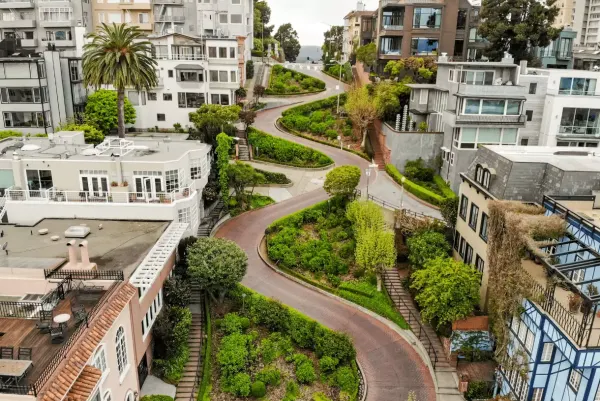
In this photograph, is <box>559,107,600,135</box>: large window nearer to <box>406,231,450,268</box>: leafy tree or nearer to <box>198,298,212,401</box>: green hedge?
<box>406,231,450,268</box>: leafy tree

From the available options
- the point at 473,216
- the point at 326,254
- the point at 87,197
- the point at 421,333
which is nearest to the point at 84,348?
the point at 87,197

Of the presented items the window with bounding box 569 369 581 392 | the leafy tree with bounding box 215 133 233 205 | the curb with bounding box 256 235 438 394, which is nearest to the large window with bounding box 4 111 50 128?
the leafy tree with bounding box 215 133 233 205

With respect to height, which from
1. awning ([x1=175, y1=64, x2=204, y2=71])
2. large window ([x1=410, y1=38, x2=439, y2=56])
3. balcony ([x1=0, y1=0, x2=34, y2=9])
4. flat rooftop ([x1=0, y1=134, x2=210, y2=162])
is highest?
balcony ([x1=0, y1=0, x2=34, y2=9])

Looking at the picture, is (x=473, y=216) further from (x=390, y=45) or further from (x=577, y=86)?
(x=390, y=45)

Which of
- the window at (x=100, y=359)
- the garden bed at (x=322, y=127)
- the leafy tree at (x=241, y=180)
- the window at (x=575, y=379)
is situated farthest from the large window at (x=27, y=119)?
the window at (x=575, y=379)

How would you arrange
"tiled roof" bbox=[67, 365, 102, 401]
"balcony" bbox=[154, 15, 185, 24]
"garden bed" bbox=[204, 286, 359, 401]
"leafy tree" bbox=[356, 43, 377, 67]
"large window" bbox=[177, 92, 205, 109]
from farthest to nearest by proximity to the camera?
"balcony" bbox=[154, 15, 185, 24] → "leafy tree" bbox=[356, 43, 377, 67] → "large window" bbox=[177, 92, 205, 109] → "garden bed" bbox=[204, 286, 359, 401] → "tiled roof" bbox=[67, 365, 102, 401]

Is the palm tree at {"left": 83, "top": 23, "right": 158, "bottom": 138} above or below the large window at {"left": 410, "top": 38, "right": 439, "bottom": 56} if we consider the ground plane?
below
